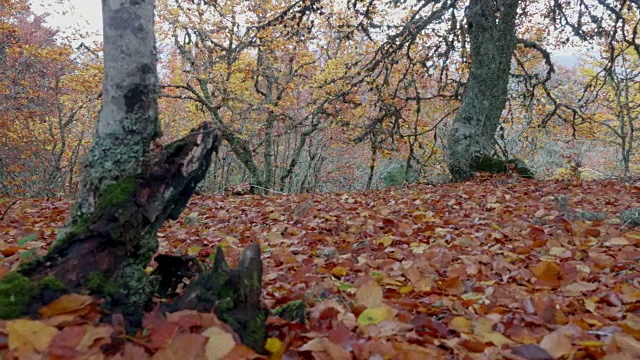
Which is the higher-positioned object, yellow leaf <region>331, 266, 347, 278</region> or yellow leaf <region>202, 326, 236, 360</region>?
yellow leaf <region>202, 326, 236, 360</region>

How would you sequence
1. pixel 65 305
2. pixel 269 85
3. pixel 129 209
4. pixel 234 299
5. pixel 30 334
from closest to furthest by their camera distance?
pixel 30 334 < pixel 65 305 < pixel 234 299 < pixel 129 209 < pixel 269 85

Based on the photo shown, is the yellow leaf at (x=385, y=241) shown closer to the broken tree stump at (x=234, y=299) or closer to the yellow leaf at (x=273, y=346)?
the broken tree stump at (x=234, y=299)

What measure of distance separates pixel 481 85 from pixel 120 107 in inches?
254

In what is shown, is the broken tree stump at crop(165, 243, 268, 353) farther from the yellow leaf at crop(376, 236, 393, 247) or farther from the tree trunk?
the tree trunk

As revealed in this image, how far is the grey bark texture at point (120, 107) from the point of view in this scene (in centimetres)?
179

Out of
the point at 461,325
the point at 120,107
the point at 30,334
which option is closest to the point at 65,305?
the point at 30,334

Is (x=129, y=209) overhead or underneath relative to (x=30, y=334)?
overhead

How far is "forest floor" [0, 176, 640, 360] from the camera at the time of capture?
1326 millimetres

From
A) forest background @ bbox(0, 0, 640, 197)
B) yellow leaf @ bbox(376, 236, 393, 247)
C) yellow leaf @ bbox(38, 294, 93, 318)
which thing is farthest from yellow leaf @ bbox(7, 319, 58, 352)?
forest background @ bbox(0, 0, 640, 197)

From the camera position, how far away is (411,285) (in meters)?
2.24

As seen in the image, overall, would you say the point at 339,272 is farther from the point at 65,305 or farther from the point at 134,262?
the point at 65,305

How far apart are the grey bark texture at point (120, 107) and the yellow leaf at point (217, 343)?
796 mm

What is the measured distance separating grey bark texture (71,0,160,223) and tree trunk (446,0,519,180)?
20.2 ft

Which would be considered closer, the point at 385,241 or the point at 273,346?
the point at 273,346
